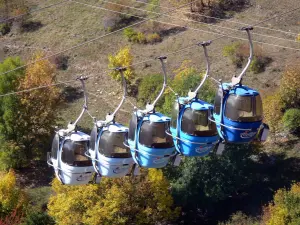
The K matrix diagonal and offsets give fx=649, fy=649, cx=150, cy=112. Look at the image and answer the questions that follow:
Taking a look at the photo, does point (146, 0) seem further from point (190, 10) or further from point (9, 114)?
point (9, 114)

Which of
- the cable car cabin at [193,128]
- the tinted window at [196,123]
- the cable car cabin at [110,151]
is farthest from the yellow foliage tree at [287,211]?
the cable car cabin at [110,151]

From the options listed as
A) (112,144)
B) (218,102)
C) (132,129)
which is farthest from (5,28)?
(218,102)

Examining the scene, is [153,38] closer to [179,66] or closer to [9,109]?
[179,66]

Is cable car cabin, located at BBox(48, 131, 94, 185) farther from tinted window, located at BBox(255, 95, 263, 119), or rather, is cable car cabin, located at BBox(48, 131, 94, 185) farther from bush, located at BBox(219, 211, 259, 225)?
bush, located at BBox(219, 211, 259, 225)

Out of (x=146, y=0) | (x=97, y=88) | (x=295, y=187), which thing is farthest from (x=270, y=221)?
(x=146, y=0)

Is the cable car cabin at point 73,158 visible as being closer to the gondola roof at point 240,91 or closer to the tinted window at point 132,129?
the tinted window at point 132,129

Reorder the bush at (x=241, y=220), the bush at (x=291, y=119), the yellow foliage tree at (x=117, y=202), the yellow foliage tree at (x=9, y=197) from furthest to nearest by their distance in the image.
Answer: the bush at (x=291, y=119) → the yellow foliage tree at (x=9, y=197) → the bush at (x=241, y=220) → the yellow foliage tree at (x=117, y=202)
